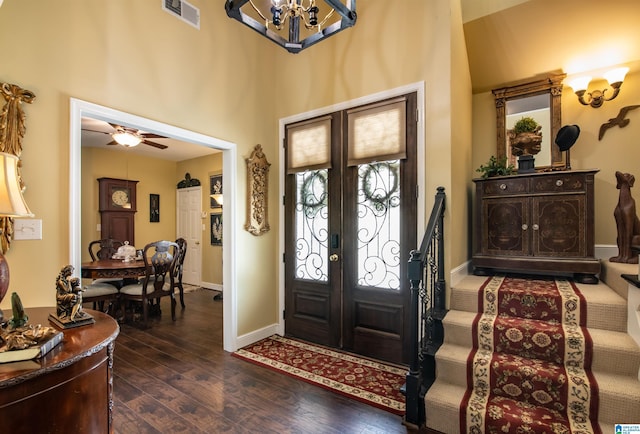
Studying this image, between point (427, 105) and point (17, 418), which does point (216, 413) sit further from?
point (427, 105)

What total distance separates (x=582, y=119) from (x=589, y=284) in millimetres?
1894

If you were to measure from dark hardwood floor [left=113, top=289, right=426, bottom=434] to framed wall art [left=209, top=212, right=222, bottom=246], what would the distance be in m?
3.29

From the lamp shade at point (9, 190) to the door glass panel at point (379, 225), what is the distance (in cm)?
263

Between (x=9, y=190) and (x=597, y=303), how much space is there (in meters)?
3.48

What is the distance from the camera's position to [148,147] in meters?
6.36

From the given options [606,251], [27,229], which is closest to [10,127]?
[27,229]

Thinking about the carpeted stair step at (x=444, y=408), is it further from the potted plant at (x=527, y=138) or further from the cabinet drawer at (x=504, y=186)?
the potted plant at (x=527, y=138)

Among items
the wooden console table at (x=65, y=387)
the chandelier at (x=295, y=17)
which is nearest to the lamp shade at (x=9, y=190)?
the wooden console table at (x=65, y=387)

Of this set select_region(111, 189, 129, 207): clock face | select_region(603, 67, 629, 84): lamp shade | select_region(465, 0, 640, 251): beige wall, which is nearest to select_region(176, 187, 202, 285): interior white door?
select_region(111, 189, 129, 207): clock face

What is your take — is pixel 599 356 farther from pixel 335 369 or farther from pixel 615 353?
pixel 335 369

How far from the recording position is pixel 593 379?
6.31 feet

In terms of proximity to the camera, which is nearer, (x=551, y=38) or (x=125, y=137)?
(x=551, y=38)

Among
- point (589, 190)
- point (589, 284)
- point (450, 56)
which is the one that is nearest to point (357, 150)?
point (450, 56)

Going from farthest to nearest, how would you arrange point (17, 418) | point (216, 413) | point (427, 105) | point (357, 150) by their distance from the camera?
point (357, 150), point (427, 105), point (216, 413), point (17, 418)
